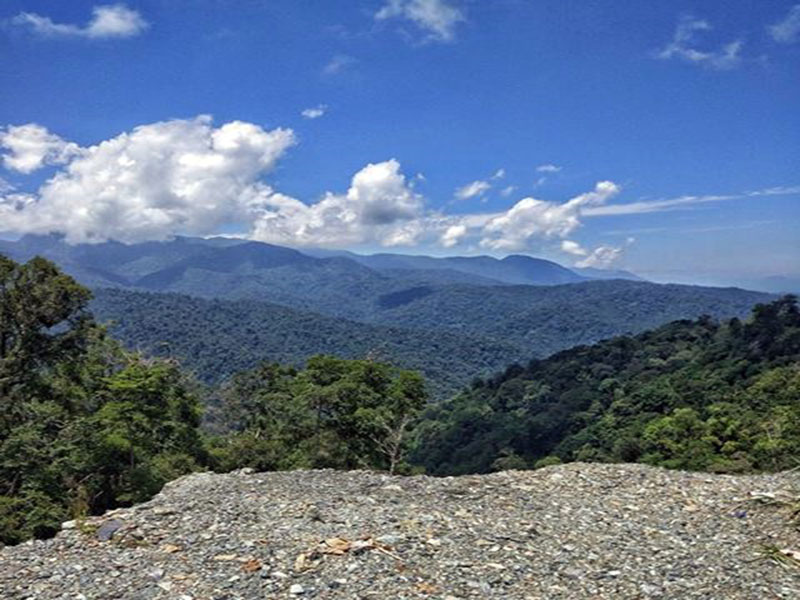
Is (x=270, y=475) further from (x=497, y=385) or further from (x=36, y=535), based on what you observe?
(x=497, y=385)

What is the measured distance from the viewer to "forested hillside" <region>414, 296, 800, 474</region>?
35906mm

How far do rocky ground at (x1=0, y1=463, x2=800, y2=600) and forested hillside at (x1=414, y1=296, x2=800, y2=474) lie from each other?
1239 cm

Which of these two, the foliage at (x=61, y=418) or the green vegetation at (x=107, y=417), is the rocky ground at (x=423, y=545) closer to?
the green vegetation at (x=107, y=417)

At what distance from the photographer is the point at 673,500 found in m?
12.4

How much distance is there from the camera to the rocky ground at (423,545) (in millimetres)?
7926

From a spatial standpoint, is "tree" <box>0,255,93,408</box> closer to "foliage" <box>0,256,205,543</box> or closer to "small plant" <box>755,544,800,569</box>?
"foliage" <box>0,256,205,543</box>

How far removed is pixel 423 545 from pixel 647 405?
218ft

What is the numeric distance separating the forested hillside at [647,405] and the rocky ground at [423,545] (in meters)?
12.4

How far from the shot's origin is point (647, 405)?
69.1 meters

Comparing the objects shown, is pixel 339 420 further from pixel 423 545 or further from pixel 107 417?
pixel 423 545

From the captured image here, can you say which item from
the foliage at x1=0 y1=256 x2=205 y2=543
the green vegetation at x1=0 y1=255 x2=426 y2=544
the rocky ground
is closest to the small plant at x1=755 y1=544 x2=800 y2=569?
the rocky ground

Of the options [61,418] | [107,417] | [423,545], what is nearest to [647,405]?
[107,417]

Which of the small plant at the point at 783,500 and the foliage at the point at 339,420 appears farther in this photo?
the foliage at the point at 339,420

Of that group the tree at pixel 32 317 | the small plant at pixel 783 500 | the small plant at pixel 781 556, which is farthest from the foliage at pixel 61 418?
the small plant at pixel 783 500
